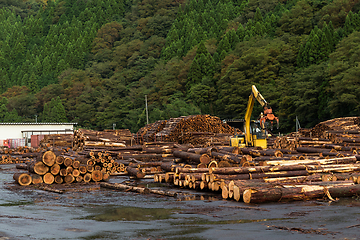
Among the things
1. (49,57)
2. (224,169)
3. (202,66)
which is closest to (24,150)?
(224,169)

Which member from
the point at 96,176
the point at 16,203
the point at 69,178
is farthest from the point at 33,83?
the point at 16,203

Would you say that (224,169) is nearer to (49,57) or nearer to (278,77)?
(278,77)

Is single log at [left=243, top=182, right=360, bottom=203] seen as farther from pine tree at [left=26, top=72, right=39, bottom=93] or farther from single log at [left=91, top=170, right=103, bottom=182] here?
pine tree at [left=26, top=72, right=39, bottom=93]

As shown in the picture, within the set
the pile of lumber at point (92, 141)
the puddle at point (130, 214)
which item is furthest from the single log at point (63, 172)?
the pile of lumber at point (92, 141)

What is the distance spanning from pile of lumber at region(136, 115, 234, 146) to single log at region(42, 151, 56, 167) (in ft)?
58.9

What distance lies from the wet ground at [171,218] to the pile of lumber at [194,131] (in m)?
20.9

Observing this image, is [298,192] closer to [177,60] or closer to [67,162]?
[67,162]

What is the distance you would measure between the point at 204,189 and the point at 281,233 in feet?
19.5

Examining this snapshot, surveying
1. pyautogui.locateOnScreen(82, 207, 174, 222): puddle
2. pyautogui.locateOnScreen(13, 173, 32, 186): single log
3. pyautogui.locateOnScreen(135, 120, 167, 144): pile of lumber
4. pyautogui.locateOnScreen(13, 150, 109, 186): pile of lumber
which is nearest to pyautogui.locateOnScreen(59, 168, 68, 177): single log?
pyautogui.locateOnScreen(13, 150, 109, 186): pile of lumber

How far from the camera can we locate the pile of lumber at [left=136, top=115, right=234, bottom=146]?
33.2m

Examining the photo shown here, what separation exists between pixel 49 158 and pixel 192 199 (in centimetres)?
627

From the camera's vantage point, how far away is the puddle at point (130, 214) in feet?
29.9

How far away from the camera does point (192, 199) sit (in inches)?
460

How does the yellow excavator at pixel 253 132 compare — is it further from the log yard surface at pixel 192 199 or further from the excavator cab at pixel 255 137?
the log yard surface at pixel 192 199
